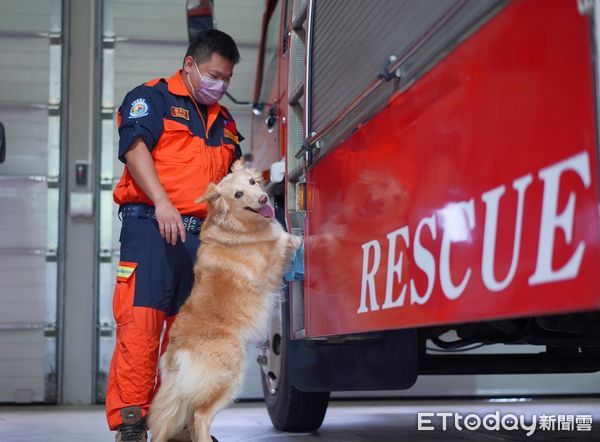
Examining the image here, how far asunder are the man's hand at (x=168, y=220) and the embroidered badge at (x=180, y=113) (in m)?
0.43

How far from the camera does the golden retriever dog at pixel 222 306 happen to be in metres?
3.13

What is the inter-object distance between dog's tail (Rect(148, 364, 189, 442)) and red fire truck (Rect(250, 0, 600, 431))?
1.83 ft

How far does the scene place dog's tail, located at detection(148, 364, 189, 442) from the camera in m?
3.14

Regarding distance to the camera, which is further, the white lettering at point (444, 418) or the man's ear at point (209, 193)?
the white lettering at point (444, 418)

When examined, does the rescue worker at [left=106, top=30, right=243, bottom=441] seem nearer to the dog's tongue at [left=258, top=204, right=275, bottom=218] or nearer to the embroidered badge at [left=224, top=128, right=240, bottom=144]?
the embroidered badge at [left=224, top=128, right=240, bottom=144]

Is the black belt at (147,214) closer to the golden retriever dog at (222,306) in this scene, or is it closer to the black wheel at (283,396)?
the golden retriever dog at (222,306)

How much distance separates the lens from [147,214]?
3508 millimetres

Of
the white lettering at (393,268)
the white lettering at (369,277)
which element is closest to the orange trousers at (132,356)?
the white lettering at (369,277)

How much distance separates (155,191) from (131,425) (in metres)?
0.96

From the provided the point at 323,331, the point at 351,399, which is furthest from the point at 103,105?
the point at 323,331

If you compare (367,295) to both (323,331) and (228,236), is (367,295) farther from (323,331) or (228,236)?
(228,236)

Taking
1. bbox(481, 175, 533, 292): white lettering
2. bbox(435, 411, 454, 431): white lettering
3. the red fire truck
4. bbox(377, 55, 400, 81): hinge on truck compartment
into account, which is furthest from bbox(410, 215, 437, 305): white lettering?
bbox(435, 411, 454, 431): white lettering

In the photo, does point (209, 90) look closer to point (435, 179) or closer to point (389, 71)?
point (389, 71)

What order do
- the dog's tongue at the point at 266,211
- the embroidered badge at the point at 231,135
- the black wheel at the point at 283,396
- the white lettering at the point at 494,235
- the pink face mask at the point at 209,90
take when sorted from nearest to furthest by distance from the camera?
the white lettering at the point at 494,235, the dog's tongue at the point at 266,211, the pink face mask at the point at 209,90, the embroidered badge at the point at 231,135, the black wheel at the point at 283,396
